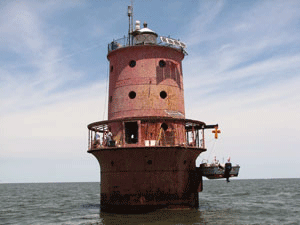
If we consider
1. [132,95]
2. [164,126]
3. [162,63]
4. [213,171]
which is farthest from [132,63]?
[213,171]

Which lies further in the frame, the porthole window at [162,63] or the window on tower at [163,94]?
the porthole window at [162,63]

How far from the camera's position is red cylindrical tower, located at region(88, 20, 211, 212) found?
80.0 feet

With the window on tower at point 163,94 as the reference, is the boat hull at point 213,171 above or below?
below

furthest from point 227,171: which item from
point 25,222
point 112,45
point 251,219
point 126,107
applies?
point 25,222

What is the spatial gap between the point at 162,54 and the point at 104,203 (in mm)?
11114

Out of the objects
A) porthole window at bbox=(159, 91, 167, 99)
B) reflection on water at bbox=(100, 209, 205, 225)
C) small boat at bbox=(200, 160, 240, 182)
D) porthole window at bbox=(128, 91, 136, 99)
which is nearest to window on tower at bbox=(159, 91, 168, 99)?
porthole window at bbox=(159, 91, 167, 99)

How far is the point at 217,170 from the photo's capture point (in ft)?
89.1

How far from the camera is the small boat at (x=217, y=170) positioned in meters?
27.1

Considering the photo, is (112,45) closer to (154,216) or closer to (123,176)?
(123,176)

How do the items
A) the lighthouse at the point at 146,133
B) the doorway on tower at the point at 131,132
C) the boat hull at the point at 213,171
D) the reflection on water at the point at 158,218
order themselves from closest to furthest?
1. the reflection on water at the point at 158,218
2. the lighthouse at the point at 146,133
3. the doorway on tower at the point at 131,132
4. the boat hull at the point at 213,171

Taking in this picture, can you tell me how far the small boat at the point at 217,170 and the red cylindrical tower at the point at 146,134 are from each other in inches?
23.8

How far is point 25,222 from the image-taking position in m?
26.1

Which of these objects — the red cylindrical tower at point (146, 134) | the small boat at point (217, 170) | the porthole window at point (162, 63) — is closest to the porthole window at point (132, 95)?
the red cylindrical tower at point (146, 134)

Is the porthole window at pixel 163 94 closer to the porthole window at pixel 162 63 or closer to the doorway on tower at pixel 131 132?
the porthole window at pixel 162 63
